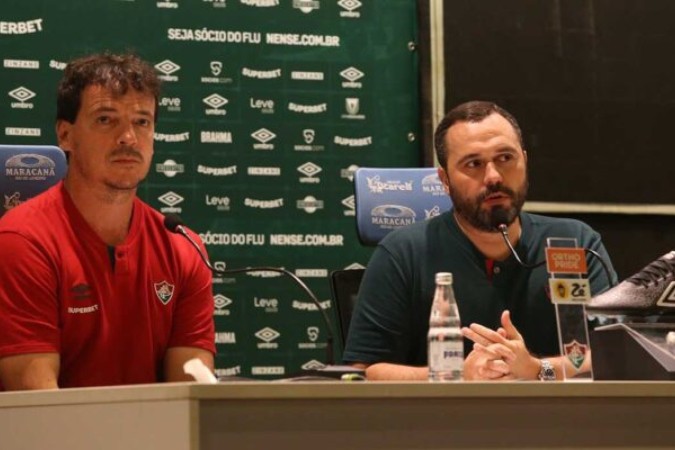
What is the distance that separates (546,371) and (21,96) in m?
3.26

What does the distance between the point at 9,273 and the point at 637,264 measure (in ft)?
11.8

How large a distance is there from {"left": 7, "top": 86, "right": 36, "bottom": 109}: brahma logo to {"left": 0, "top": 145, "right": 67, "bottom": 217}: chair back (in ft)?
6.46

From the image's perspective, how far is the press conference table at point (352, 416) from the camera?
1551 mm

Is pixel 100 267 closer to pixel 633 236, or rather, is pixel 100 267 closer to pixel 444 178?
pixel 444 178

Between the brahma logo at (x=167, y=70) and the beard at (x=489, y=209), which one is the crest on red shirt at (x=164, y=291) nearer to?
the beard at (x=489, y=209)

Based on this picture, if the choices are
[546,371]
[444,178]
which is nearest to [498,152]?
[444,178]

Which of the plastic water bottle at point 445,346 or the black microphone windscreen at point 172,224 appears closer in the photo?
the plastic water bottle at point 445,346

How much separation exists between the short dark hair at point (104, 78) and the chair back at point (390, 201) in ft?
2.63

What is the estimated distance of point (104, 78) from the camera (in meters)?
3.07

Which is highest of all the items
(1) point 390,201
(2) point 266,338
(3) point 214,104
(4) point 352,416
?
(3) point 214,104

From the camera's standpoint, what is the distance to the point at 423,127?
215 inches

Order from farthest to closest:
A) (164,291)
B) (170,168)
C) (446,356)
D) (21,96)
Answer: (170,168) → (21,96) → (164,291) → (446,356)

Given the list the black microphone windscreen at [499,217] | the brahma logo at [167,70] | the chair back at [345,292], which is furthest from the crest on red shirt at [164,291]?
the brahma logo at [167,70]

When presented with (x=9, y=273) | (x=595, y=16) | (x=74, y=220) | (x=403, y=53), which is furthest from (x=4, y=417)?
(x=595, y=16)
